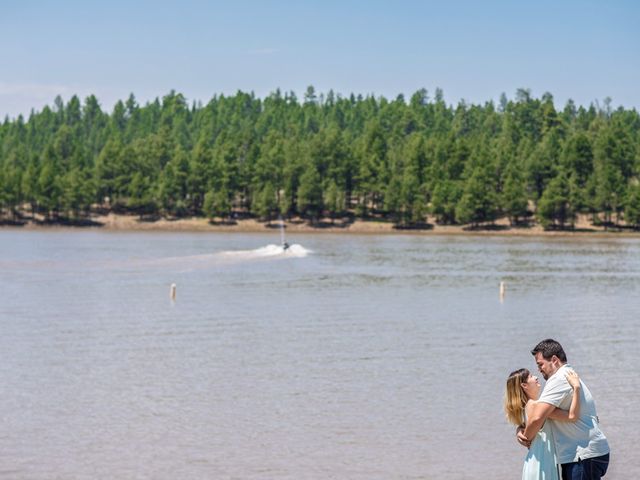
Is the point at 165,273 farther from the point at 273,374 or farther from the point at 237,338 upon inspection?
the point at 273,374

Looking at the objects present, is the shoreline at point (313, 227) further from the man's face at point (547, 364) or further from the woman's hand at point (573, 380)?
the woman's hand at point (573, 380)

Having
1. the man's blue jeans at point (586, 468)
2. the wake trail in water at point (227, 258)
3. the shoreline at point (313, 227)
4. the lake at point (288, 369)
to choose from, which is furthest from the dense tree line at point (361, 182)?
the man's blue jeans at point (586, 468)

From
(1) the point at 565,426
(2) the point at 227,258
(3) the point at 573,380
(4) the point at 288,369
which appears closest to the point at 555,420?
(1) the point at 565,426


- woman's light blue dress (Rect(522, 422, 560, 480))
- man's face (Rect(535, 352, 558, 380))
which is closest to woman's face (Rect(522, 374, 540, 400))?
man's face (Rect(535, 352, 558, 380))

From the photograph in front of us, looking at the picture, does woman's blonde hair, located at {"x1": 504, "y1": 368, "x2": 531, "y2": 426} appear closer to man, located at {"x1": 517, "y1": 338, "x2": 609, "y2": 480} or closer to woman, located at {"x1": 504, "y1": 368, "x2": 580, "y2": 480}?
woman, located at {"x1": 504, "y1": 368, "x2": 580, "y2": 480}

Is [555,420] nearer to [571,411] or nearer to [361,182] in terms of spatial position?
[571,411]

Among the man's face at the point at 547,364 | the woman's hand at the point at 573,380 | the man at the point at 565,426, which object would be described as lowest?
the man at the point at 565,426

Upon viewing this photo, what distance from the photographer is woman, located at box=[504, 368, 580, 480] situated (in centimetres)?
1072

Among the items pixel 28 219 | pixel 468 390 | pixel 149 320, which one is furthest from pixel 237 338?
pixel 28 219

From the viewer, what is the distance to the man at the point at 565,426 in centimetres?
1085

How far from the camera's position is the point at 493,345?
37875 mm

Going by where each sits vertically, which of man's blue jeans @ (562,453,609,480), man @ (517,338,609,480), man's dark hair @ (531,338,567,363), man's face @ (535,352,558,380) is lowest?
man's blue jeans @ (562,453,609,480)

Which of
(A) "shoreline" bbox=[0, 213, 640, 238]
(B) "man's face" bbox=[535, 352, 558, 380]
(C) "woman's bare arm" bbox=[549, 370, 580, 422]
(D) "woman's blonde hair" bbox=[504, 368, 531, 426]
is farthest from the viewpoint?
(A) "shoreline" bbox=[0, 213, 640, 238]

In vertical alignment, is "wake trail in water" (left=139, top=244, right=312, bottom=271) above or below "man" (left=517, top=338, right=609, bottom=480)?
below
